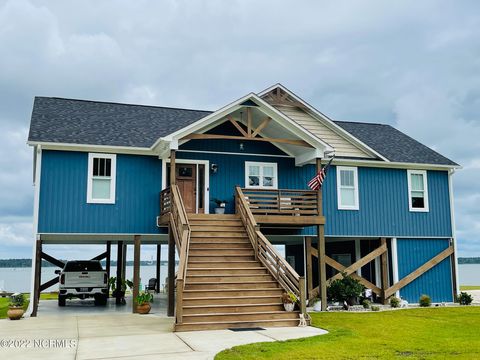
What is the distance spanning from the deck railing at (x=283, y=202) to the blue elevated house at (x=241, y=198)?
0.08 meters

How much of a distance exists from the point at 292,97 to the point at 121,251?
402 inches

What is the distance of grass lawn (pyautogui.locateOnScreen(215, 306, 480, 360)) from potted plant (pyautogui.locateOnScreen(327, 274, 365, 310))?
274 centimetres

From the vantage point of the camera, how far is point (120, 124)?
64.2 feet

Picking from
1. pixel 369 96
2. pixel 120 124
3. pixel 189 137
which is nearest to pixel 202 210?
pixel 189 137

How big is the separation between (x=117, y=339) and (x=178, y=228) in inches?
184

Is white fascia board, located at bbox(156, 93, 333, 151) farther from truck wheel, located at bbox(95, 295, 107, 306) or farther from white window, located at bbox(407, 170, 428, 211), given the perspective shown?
truck wheel, located at bbox(95, 295, 107, 306)

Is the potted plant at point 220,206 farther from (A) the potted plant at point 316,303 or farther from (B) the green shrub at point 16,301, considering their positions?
Answer: (B) the green shrub at point 16,301

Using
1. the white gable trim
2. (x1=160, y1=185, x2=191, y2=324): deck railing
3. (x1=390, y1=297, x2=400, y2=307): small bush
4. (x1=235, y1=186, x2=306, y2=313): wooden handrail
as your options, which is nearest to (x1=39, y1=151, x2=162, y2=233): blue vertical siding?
(x1=160, y1=185, x2=191, y2=324): deck railing

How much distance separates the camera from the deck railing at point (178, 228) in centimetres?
1196

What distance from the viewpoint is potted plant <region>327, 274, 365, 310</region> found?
18.0 meters

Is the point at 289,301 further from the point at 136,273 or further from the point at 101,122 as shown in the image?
the point at 101,122

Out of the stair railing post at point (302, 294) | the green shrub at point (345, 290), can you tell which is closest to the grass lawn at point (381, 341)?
the stair railing post at point (302, 294)

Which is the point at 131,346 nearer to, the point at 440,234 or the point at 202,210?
the point at 202,210

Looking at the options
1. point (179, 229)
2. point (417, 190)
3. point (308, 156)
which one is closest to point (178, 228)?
point (179, 229)
